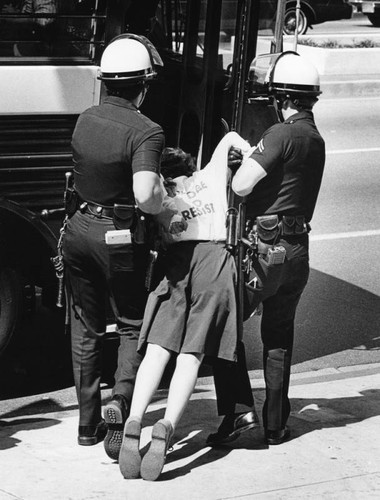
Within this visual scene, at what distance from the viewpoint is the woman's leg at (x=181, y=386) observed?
5008 millimetres

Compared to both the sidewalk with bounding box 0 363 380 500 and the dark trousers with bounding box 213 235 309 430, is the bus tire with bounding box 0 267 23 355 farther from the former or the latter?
the dark trousers with bounding box 213 235 309 430

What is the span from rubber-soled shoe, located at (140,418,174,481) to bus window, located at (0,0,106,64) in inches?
91.1

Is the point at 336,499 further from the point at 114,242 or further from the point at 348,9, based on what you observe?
the point at 348,9

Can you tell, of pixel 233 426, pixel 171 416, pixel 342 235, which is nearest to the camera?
pixel 171 416

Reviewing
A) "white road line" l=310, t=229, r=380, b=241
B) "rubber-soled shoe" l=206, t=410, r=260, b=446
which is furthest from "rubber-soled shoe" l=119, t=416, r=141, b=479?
"white road line" l=310, t=229, r=380, b=241

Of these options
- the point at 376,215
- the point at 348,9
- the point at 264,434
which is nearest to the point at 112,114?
the point at 264,434

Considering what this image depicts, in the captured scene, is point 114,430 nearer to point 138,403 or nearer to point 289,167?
point 138,403

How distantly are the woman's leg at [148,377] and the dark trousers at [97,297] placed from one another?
0.70 feet

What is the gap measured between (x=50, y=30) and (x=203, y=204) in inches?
61.9

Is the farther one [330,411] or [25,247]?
[25,247]

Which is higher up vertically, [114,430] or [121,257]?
[121,257]

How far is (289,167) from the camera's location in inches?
209

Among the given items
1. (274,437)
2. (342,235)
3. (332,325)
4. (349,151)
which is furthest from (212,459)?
(349,151)

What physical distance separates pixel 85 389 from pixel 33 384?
1.27 m
